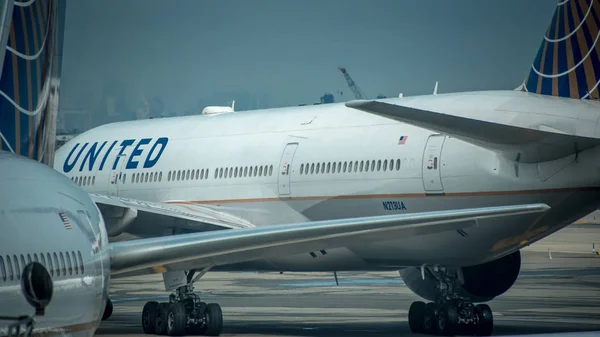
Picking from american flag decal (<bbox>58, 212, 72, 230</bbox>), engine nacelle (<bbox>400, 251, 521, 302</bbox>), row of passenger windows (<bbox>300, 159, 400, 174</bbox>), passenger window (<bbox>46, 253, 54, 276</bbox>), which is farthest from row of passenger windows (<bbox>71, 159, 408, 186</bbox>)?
passenger window (<bbox>46, 253, 54, 276</bbox>)

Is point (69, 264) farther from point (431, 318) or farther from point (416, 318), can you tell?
point (416, 318)

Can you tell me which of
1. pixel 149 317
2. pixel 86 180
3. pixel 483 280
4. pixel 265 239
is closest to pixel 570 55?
pixel 483 280

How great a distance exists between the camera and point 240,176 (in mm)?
20250

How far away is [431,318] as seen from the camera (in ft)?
61.4

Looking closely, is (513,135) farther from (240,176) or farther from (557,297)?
(557,297)

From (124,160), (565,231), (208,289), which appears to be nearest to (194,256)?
(124,160)

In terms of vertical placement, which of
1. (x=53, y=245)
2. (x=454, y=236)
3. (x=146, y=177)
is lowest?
(x=146, y=177)

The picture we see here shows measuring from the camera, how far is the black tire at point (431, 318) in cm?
1866

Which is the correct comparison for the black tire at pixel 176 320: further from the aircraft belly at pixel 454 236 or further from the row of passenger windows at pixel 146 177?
the row of passenger windows at pixel 146 177

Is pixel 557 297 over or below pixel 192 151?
below

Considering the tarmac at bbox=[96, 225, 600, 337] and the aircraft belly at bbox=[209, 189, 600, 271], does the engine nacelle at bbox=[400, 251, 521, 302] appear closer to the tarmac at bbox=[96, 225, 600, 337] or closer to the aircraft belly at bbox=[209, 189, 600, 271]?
the tarmac at bbox=[96, 225, 600, 337]

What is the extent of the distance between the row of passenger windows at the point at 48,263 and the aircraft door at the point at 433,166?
10921mm

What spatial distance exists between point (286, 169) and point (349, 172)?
1373mm

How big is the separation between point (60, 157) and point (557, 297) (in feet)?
37.3
